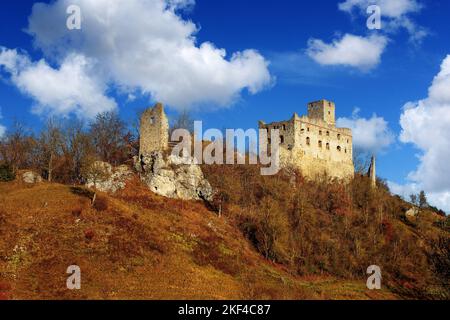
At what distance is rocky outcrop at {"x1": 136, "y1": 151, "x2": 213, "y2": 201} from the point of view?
184 ft

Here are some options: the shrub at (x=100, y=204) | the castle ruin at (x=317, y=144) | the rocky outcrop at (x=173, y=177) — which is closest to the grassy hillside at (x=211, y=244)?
the shrub at (x=100, y=204)

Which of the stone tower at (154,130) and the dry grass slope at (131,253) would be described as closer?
the dry grass slope at (131,253)

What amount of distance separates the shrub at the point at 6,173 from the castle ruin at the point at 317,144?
35.9 m

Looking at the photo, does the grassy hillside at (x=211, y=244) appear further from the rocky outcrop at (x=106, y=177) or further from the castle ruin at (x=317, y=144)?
the castle ruin at (x=317, y=144)

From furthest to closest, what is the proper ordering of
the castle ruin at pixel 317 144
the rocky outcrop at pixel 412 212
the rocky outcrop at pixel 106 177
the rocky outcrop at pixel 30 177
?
the rocky outcrop at pixel 412 212 → the castle ruin at pixel 317 144 → the rocky outcrop at pixel 30 177 → the rocky outcrop at pixel 106 177

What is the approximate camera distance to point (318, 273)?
166 feet

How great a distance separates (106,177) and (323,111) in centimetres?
4170

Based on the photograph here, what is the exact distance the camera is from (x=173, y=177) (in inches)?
2248

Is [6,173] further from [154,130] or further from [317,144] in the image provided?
[317,144]

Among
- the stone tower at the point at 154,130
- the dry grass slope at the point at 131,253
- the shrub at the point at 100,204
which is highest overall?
the stone tower at the point at 154,130

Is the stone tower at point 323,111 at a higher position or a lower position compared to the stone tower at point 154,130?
higher

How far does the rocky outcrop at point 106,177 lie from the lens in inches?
1990

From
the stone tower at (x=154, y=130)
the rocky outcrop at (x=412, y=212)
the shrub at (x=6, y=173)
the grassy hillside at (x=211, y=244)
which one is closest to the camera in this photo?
the grassy hillside at (x=211, y=244)

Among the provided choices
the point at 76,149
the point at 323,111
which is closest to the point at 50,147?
the point at 76,149
